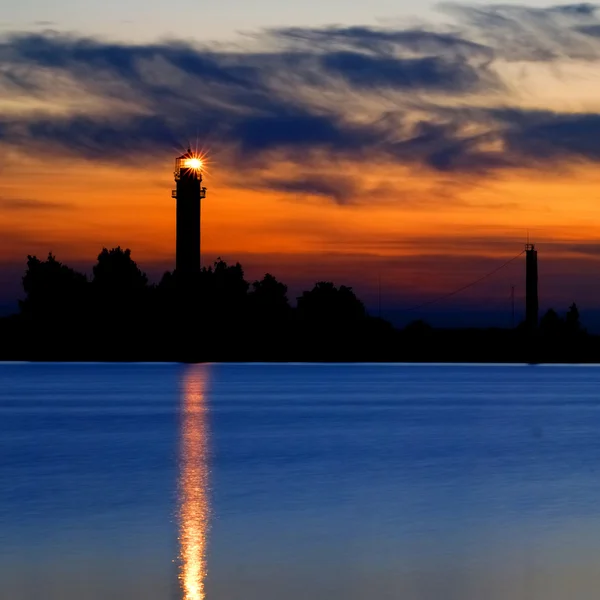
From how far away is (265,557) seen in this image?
57.0 feet

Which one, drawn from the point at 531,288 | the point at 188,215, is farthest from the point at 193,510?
the point at 531,288

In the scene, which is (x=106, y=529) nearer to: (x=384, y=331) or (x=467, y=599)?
(x=467, y=599)

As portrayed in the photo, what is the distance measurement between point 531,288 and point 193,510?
13248cm

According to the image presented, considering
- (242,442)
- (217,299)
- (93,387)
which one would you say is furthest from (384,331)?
(242,442)

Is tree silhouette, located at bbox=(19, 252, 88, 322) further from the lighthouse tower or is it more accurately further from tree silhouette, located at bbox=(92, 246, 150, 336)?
the lighthouse tower

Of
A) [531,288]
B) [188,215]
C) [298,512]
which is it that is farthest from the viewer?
[531,288]

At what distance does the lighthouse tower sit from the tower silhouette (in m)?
45.1

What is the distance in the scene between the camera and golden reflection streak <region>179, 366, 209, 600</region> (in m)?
15.6

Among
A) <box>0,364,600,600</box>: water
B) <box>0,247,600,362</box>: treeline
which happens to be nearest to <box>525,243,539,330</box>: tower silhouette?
<box>0,247,600,362</box>: treeline

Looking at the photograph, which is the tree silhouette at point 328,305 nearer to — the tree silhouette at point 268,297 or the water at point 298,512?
the tree silhouette at point 268,297

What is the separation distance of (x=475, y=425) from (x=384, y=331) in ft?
407

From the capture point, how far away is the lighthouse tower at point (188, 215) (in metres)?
116

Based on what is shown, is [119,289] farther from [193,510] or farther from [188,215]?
[193,510]

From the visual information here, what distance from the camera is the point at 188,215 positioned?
119m
